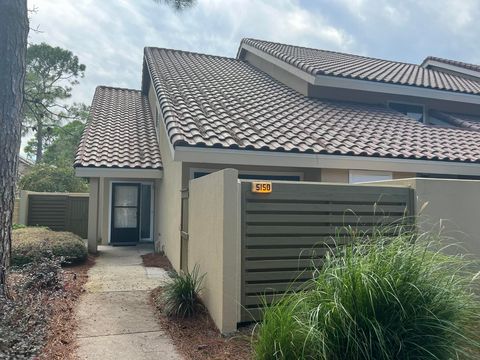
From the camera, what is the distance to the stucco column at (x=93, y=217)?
11352 millimetres

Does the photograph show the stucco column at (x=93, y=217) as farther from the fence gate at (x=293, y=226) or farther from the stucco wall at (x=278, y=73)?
the fence gate at (x=293, y=226)

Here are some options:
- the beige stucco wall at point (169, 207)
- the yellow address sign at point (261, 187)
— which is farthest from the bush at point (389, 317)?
the beige stucco wall at point (169, 207)

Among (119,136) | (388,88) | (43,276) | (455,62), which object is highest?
(455,62)

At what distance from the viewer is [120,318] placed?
5.75 meters

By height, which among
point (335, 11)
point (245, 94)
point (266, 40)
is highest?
point (266, 40)

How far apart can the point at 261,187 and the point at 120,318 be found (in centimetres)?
290

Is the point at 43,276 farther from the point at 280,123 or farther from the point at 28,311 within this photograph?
the point at 280,123

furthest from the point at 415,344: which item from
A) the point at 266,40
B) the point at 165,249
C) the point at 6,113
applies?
the point at 266,40

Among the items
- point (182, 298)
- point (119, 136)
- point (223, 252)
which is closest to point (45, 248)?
point (182, 298)

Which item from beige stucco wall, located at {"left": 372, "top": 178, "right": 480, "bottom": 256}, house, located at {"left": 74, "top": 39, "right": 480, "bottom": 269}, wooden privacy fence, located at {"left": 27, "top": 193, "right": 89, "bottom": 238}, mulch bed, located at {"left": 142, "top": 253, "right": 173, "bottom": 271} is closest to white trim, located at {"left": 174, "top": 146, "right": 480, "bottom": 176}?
house, located at {"left": 74, "top": 39, "right": 480, "bottom": 269}

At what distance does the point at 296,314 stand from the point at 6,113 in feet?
15.4

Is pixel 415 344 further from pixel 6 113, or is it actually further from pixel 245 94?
pixel 245 94

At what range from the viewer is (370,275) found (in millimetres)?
3350

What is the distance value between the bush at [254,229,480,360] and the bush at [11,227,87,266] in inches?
272
